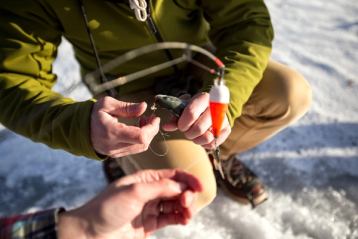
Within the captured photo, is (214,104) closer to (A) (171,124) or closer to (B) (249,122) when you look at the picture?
(A) (171,124)

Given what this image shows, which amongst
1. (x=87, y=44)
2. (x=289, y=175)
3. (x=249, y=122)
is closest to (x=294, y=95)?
(x=249, y=122)

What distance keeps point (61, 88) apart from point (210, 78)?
1505mm

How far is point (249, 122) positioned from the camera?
5.64 ft

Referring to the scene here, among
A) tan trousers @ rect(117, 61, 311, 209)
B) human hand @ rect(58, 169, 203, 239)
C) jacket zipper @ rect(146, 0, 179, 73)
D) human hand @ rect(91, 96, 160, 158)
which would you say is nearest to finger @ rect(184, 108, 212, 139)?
human hand @ rect(91, 96, 160, 158)

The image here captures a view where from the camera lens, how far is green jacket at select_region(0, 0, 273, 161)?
129cm

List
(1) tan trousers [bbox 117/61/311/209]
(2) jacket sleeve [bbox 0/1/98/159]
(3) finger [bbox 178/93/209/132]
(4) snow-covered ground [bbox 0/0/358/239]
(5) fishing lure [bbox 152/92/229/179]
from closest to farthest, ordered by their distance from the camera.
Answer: (5) fishing lure [bbox 152/92/229/179] < (3) finger [bbox 178/93/209/132] < (2) jacket sleeve [bbox 0/1/98/159] < (1) tan trousers [bbox 117/61/311/209] < (4) snow-covered ground [bbox 0/0/358/239]

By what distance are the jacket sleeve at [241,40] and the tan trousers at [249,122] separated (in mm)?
139

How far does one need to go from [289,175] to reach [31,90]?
4.43 ft

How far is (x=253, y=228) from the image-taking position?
166 cm

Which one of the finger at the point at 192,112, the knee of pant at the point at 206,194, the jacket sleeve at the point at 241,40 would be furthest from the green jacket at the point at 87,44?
the knee of pant at the point at 206,194

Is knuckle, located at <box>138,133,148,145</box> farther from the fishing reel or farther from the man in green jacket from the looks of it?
the fishing reel

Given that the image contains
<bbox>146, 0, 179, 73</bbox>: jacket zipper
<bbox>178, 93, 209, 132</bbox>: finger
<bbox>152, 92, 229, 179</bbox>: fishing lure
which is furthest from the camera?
<bbox>146, 0, 179, 73</bbox>: jacket zipper

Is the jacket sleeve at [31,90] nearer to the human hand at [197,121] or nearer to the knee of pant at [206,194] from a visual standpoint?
the human hand at [197,121]

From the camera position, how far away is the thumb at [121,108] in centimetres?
108
